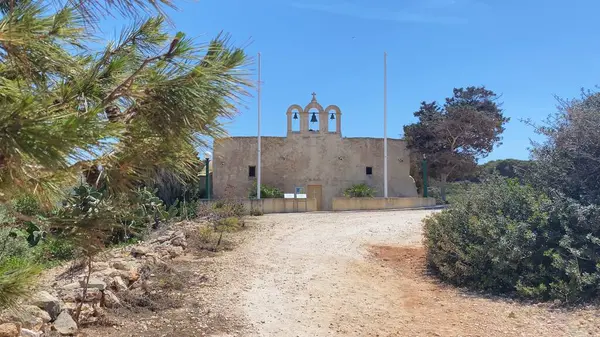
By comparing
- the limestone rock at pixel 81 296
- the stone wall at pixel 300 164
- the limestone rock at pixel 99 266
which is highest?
the stone wall at pixel 300 164

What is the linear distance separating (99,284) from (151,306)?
2.39ft

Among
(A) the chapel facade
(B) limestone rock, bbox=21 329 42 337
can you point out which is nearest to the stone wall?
(A) the chapel facade

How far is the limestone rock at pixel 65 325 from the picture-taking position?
5216 millimetres

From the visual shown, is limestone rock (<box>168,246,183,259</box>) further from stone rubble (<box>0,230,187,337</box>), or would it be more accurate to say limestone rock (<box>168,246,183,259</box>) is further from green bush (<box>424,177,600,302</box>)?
green bush (<box>424,177,600,302</box>)

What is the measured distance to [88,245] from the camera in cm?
332

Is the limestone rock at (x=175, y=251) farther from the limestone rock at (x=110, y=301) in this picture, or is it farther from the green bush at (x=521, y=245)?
the green bush at (x=521, y=245)

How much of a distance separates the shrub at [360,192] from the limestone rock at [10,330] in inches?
861

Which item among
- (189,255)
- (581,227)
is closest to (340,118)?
(189,255)

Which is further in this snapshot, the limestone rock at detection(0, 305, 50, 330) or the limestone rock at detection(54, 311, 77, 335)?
the limestone rock at detection(54, 311, 77, 335)

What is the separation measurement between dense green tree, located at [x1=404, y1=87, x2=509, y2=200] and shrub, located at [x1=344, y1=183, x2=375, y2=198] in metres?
4.62

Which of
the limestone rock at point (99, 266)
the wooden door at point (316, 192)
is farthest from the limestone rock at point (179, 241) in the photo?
the wooden door at point (316, 192)

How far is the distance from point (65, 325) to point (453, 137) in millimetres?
26247

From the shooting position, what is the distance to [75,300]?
631 centimetres

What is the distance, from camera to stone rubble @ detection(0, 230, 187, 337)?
14.9 ft
